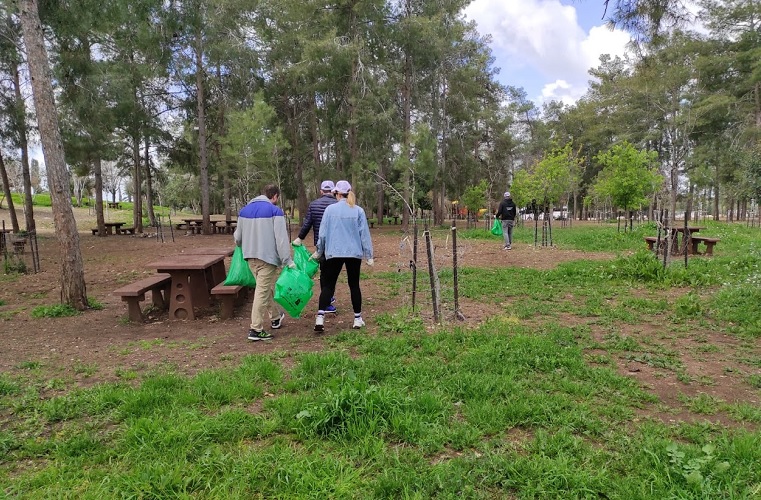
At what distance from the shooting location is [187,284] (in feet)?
18.7

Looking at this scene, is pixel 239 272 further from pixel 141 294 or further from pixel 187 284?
pixel 141 294

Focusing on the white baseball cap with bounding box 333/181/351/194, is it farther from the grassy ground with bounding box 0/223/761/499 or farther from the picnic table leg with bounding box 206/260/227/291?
the picnic table leg with bounding box 206/260/227/291

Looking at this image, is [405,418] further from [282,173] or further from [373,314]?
[282,173]

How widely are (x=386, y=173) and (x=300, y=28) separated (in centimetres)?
1194

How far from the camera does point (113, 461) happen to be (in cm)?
246

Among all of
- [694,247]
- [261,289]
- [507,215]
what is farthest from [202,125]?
[694,247]

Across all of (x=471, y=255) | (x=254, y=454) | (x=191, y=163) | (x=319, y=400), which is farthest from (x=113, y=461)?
(x=191, y=163)

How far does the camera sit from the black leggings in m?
4.81

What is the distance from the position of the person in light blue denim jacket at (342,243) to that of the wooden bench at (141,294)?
7.39 feet

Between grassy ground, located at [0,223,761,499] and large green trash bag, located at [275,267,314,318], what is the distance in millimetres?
674

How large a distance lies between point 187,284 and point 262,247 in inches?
65.7

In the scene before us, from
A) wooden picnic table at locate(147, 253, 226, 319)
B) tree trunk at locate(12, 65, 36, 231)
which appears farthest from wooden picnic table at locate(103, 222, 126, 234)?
wooden picnic table at locate(147, 253, 226, 319)

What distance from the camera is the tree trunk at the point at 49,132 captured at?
223 inches

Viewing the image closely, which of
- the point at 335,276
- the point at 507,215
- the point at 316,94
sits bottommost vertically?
the point at 335,276
